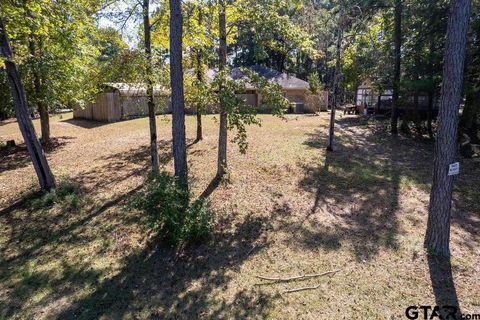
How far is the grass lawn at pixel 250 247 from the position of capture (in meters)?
4.35

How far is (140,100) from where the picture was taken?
10.9 meters

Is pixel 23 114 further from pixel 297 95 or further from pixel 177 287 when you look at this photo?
pixel 297 95

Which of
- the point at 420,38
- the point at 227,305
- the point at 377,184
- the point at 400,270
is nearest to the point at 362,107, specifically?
the point at 420,38

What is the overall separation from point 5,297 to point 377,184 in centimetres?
842

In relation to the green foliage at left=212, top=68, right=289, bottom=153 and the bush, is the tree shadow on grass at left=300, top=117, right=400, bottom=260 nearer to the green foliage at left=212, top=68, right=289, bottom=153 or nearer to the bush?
the bush

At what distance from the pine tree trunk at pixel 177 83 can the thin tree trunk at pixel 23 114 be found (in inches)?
144

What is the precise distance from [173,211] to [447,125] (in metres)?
4.66

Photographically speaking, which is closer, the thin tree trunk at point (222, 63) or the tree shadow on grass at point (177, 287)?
the tree shadow on grass at point (177, 287)

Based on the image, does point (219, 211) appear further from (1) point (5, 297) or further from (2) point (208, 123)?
(2) point (208, 123)

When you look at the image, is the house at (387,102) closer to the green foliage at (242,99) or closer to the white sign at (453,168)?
the green foliage at (242,99)

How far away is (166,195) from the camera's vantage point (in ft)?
17.8

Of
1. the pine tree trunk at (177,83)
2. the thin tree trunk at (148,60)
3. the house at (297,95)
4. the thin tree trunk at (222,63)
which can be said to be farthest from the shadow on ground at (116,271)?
the house at (297,95)

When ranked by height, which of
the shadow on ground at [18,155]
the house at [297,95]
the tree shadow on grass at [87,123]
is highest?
the house at [297,95]

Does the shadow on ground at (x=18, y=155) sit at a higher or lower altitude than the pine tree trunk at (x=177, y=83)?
lower
